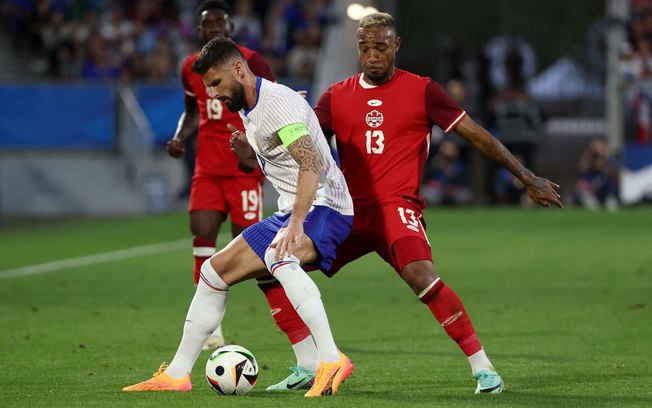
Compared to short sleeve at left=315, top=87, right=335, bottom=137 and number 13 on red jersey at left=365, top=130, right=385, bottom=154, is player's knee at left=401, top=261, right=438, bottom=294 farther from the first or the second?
short sleeve at left=315, top=87, right=335, bottom=137

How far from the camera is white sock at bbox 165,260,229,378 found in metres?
7.67

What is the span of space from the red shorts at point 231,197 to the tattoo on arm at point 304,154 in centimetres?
296

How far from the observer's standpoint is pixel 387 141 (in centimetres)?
814

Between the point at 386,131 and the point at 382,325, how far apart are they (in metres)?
3.40

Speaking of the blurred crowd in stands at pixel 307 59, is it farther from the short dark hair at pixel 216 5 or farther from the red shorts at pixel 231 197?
the short dark hair at pixel 216 5

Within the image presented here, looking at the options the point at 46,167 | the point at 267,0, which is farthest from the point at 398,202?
the point at 267,0

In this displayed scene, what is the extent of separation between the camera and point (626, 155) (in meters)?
26.1

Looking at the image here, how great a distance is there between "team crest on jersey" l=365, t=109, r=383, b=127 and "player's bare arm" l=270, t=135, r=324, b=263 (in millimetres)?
885

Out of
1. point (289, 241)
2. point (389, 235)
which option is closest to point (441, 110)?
point (389, 235)

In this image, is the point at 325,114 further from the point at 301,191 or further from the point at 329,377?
the point at 329,377

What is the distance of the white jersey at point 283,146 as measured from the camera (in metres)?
7.43

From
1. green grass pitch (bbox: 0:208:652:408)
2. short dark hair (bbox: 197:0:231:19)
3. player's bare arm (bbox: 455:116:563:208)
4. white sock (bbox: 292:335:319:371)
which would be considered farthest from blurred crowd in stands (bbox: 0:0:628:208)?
white sock (bbox: 292:335:319:371)

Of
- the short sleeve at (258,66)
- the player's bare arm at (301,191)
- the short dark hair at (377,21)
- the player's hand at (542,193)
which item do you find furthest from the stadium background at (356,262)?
the short dark hair at (377,21)

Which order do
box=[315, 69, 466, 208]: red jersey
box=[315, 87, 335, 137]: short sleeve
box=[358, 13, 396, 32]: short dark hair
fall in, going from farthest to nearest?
box=[315, 87, 335, 137]: short sleeve → box=[315, 69, 466, 208]: red jersey → box=[358, 13, 396, 32]: short dark hair
